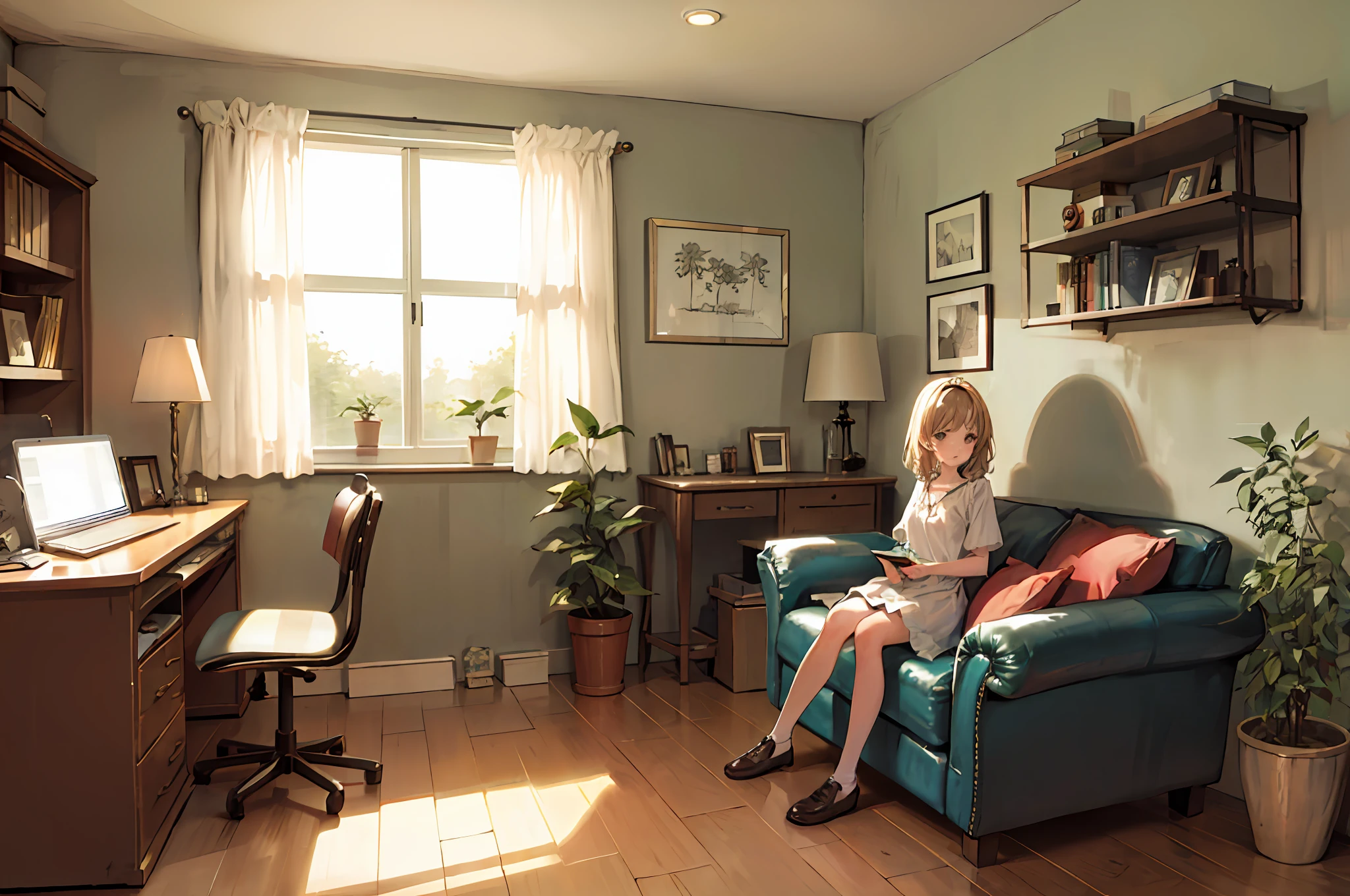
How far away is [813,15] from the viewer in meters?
3.16

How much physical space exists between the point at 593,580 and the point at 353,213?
1892mm

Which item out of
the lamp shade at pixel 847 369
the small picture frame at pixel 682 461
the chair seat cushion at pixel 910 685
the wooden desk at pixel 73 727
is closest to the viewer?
the wooden desk at pixel 73 727

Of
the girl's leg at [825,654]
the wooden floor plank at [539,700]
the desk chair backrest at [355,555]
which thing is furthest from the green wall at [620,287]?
the girl's leg at [825,654]

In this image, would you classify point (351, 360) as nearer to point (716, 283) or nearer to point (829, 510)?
point (716, 283)

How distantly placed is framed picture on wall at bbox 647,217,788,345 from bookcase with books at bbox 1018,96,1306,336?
56.0 inches

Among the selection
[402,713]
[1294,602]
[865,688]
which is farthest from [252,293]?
[1294,602]

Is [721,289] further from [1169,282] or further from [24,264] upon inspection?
[24,264]

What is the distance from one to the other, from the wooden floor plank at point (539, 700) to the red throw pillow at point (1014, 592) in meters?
1.64

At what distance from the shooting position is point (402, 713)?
11.1 ft

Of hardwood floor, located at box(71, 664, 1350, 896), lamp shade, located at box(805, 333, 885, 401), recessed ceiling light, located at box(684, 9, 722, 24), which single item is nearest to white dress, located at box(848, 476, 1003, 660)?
hardwood floor, located at box(71, 664, 1350, 896)

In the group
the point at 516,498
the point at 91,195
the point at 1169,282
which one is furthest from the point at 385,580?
the point at 1169,282

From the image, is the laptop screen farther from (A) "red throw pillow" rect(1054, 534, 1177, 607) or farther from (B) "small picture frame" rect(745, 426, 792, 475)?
(A) "red throw pillow" rect(1054, 534, 1177, 607)

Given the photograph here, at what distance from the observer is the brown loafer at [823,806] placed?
2.43 metres

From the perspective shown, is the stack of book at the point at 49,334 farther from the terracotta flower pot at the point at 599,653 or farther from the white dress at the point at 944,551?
the white dress at the point at 944,551
